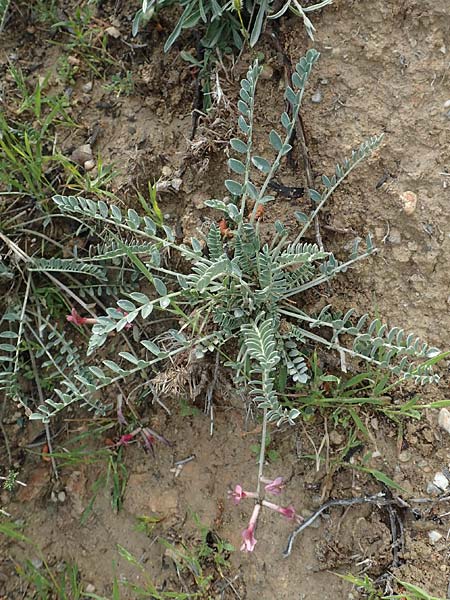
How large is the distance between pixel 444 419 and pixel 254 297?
29.0 inches

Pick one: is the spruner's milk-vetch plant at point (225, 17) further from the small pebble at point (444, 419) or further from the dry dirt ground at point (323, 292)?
the small pebble at point (444, 419)

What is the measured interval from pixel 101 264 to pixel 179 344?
0.48 m

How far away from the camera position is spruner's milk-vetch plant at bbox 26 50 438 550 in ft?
6.41

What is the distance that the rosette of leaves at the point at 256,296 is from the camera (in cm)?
195

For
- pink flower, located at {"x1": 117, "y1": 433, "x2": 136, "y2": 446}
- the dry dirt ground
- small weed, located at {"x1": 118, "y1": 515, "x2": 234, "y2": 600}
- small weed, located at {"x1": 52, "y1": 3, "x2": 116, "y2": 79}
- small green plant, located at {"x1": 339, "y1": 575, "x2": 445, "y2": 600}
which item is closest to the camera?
small green plant, located at {"x1": 339, "y1": 575, "x2": 445, "y2": 600}

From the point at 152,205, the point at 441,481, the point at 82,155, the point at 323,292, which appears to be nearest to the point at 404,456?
the point at 441,481

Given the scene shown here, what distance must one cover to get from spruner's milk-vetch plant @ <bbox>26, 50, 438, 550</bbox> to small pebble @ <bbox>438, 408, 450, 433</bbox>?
138 mm

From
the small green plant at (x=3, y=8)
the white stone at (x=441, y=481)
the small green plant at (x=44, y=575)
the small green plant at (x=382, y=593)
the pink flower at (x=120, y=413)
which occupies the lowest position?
the small green plant at (x=44, y=575)

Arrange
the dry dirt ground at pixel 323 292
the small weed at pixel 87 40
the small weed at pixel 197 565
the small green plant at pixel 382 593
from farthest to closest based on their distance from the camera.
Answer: the small weed at pixel 87 40, the small weed at pixel 197 565, the dry dirt ground at pixel 323 292, the small green plant at pixel 382 593

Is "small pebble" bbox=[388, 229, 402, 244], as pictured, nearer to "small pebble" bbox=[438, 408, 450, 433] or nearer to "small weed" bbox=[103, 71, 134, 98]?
"small pebble" bbox=[438, 408, 450, 433]

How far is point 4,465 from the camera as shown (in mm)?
2514

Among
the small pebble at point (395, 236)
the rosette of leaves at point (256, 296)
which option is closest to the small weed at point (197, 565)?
the rosette of leaves at point (256, 296)

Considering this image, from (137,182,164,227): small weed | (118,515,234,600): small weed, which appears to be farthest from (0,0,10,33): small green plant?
(118,515,234,600): small weed

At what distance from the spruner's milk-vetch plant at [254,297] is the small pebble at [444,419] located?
0.45 ft
